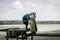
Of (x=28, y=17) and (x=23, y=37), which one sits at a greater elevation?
(x=28, y=17)

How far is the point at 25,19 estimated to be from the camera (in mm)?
4594

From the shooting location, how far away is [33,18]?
14.6 feet

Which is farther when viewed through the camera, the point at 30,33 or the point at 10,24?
the point at 10,24

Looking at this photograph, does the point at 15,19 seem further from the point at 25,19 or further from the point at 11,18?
the point at 25,19

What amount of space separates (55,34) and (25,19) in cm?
72

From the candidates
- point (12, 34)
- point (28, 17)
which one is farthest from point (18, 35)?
point (28, 17)

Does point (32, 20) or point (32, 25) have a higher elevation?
point (32, 20)

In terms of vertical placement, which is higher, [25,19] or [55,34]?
[25,19]

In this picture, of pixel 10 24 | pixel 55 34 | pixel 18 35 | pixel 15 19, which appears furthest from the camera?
pixel 10 24

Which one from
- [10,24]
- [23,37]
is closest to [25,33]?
[23,37]

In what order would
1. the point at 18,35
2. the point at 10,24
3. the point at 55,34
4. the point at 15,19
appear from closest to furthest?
1. the point at 55,34
2. the point at 18,35
3. the point at 15,19
4. the point at 10,24

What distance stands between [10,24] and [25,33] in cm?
479

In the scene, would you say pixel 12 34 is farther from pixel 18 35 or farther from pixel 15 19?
pixel 15 19

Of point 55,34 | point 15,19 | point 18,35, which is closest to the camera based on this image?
point 55,34
